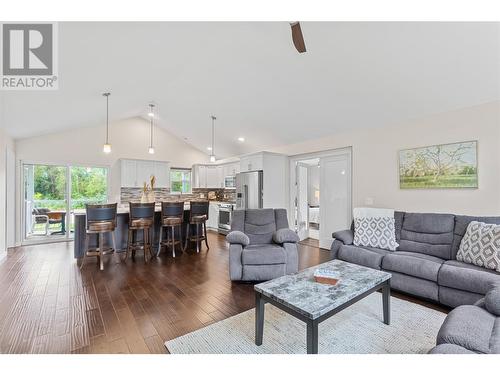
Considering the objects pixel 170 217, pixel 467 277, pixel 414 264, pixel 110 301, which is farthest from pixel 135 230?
pixel 467 277

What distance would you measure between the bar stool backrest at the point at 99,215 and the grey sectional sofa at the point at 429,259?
11.9ft

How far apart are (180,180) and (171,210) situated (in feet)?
11.2

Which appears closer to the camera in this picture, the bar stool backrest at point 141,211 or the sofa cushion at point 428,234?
the sofa cushion at point 428,234

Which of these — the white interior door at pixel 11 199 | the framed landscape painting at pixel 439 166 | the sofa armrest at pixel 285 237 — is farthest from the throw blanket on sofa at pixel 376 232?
the white interior door at pixel 11 199

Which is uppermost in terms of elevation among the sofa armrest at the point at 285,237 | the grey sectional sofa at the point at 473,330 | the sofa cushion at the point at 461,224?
the sofa cushion at the point at 461,224

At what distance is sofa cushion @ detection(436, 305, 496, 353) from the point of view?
126 centimetres

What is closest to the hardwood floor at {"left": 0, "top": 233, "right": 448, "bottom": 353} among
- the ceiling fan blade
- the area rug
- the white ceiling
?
the area rug

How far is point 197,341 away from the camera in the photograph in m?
1.98

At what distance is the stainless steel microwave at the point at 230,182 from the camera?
279 inches

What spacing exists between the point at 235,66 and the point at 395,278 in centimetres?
357

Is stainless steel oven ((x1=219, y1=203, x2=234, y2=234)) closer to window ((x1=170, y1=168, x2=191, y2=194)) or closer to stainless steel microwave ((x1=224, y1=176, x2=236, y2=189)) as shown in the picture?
stainless steel microwave ((x1=224, y1=176, x2=236, y2=189))

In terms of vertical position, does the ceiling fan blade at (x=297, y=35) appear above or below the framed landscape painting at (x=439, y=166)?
above

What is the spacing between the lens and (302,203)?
20.1 feet

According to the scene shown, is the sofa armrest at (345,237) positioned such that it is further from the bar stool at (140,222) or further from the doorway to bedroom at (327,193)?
the bar stool at (140,222)
